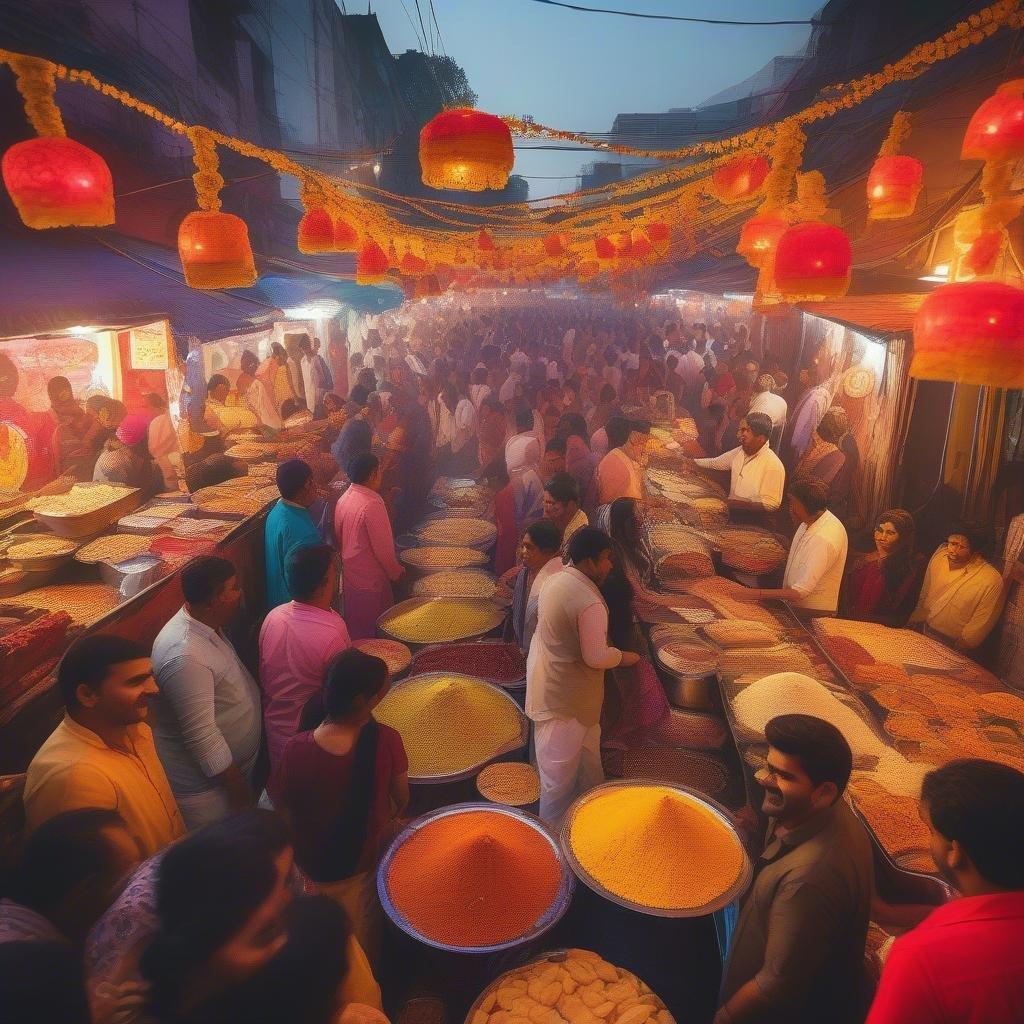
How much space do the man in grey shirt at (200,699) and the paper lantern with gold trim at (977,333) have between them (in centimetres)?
290

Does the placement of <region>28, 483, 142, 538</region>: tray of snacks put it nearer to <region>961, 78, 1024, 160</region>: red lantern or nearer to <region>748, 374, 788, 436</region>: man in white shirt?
<region>961, 78, 1024, 160</region>: red lantern

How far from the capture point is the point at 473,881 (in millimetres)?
2461

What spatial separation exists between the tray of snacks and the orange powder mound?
320 cm

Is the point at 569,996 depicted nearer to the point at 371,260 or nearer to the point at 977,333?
the point at 977,333

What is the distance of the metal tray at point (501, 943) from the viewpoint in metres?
2.24

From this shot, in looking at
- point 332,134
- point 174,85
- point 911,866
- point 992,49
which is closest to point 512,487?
point 911,866

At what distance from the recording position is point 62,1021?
1160 mm

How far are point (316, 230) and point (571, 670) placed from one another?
4.23 m

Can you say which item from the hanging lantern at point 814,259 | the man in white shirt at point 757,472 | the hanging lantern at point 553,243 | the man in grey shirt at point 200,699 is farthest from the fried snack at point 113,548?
the hanging lantern at point 553,243

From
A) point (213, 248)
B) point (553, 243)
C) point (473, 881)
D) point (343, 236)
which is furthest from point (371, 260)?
point (473, 881)

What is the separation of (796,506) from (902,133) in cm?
236

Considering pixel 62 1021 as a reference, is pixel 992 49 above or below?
above

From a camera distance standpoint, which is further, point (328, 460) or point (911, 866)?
point (328, 460)

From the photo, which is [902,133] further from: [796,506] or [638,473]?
[638,473]
